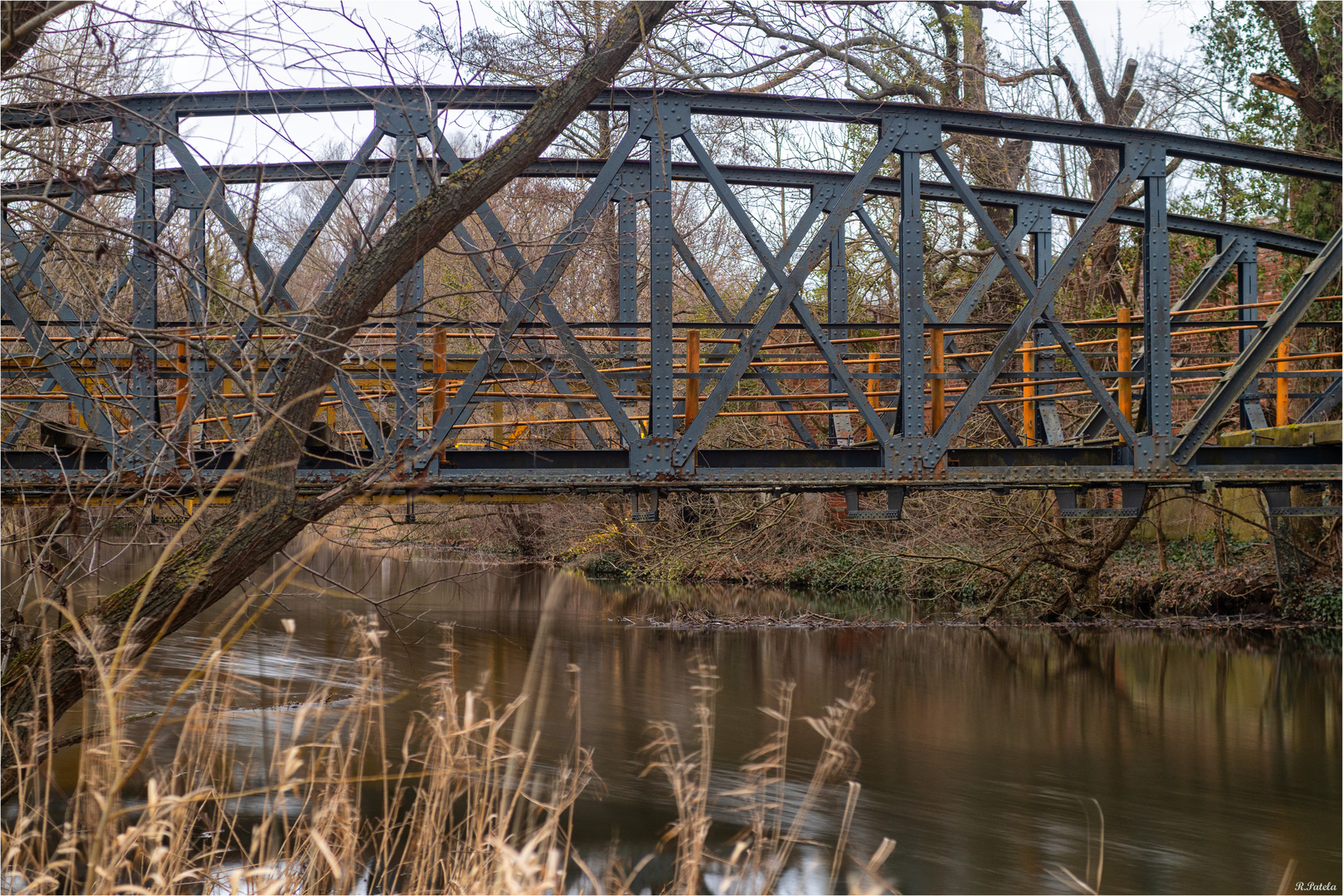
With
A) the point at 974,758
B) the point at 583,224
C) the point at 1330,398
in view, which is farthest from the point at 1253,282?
the point at 583,224

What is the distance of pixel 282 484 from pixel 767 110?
540cm

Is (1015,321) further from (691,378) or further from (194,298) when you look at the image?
(194,298)

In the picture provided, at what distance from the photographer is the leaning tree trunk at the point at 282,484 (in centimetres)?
633

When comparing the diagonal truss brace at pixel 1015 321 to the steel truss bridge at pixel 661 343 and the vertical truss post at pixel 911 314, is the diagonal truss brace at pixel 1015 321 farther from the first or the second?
the vertical truss post at pixel 911 314

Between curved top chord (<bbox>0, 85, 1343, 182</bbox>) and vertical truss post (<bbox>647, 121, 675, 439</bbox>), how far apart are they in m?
0.42

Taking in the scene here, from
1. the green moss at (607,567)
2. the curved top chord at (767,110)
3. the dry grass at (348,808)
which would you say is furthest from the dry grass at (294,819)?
the green moss at (607,567)

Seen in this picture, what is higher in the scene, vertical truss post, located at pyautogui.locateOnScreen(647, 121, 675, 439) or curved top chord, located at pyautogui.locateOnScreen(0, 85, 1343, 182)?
curved top chord, located at pyautogui.locateOnScreen(0, 85, 1343, 182)

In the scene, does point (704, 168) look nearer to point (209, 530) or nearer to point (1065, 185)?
point (209, 530)

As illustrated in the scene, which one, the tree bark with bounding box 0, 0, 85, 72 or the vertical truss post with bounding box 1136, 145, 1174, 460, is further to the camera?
the vertical truss post with bounding box 1136, 145, 1174, 460

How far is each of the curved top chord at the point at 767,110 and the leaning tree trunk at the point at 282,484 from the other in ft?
4.02

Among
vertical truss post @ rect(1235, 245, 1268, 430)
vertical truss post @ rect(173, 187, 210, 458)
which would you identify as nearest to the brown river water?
vertical truss post @ rect(173, 187, 210, 458)

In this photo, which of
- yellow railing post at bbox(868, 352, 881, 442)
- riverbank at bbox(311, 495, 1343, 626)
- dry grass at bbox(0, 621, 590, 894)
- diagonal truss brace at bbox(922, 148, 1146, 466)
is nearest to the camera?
dry grass at bbox(0, 621, 590, 894)

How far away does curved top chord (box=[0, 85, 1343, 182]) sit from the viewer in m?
8.75

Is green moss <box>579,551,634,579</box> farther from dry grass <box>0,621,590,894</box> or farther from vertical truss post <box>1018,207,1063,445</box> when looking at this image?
dry grass <box>0,621,590,894</box>
